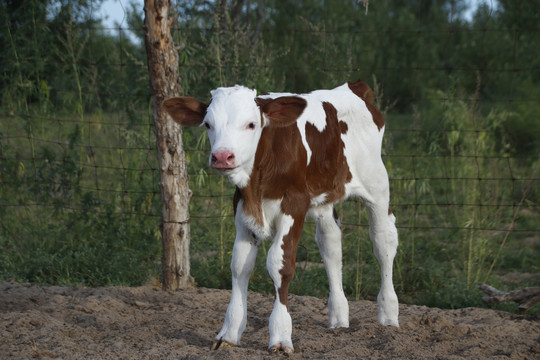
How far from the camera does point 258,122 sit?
3.73m

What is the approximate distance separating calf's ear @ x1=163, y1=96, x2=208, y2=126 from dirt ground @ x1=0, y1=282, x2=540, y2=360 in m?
1.41

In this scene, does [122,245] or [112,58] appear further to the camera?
[112,58]

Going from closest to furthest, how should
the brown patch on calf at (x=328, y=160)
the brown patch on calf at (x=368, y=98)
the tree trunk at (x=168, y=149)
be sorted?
the brown patch on calf at (x=328, y=160) → the brown patch on calf at (x=368, y=98) → the tree trunk at (x=168, y=149)

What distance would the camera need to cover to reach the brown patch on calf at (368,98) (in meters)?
4.84

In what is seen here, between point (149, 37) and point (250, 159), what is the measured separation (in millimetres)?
2103

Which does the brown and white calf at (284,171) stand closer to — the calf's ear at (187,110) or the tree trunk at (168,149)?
the calf's ear at (187,110)

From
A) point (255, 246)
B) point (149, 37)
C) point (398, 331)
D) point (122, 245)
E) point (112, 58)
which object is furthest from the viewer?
point (112, 58)

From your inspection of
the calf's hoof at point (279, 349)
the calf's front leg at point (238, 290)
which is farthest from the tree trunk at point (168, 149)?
the calf's hoof at point (279, 349)

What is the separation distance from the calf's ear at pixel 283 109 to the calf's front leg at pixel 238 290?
66 centimetres

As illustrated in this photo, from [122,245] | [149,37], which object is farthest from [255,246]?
[122,245]

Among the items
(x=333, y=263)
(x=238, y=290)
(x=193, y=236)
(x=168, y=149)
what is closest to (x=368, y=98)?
(x=333, y=263)

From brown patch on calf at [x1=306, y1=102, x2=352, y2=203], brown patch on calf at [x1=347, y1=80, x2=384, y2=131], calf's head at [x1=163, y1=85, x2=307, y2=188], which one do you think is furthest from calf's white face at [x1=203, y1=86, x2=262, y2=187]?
brown patch on calf at [x1=347, y1=80, x2=384, y2=131]

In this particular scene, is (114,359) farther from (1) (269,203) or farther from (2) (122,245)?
(2) (122,245)

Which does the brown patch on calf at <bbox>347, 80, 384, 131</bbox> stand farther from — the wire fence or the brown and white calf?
the wire fence
